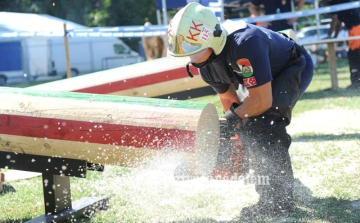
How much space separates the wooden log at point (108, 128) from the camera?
3.83 m

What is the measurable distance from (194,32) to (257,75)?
1.61 feet

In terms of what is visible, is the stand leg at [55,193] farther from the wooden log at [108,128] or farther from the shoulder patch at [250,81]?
the shoulder patch at [250,81]

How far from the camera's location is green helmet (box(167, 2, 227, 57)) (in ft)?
12.7

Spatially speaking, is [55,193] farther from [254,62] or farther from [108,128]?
[254,62]

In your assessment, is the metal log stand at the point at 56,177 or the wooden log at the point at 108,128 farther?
the metal log stand at the point at 56,177

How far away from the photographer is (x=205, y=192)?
488 centimetres

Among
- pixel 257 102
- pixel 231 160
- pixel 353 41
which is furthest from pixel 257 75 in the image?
pixel 353 41

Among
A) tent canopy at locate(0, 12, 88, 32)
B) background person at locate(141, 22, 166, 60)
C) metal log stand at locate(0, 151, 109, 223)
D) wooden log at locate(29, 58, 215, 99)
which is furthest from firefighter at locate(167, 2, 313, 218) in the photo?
tent canopy at locate(0, 12, 88, 32)

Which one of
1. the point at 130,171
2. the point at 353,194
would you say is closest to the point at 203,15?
the point at 353,194

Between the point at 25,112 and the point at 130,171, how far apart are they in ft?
6.08

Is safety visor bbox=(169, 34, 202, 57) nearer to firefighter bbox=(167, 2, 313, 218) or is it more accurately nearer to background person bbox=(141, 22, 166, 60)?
firefighter bbox=(167, 2, 313, 218)

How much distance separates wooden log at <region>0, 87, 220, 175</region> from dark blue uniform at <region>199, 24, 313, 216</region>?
35 cm

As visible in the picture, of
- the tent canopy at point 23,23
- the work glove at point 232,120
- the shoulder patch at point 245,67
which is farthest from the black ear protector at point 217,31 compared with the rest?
the tent canopy at point 23,23

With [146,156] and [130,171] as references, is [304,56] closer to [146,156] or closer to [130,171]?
[146,156]
